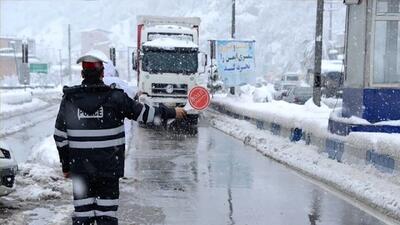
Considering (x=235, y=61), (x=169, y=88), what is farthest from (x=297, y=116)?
(x=235, y=61)

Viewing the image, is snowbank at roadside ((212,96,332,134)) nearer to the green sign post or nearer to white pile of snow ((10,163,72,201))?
white pile of snow ((10,163,72,201))

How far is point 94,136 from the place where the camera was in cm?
491

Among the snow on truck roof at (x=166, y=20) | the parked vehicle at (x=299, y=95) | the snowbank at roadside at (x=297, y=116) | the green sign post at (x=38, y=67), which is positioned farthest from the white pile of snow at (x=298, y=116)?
the green sign post at (x=38, y=67)

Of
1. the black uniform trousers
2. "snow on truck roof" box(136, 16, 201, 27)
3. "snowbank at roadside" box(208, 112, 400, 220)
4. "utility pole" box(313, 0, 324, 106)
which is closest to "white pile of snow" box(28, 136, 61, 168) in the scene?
"snowbank at roadside" box(208, 112, 400, 220)

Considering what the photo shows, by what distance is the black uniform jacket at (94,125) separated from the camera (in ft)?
16.1

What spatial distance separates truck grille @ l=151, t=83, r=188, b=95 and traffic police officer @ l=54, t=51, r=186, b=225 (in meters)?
18.3

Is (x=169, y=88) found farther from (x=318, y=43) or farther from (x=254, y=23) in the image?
(x=254, y=23)

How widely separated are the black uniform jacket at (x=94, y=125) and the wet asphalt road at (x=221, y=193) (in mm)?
2688

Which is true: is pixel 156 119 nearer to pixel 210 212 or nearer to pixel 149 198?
pixel 210 212

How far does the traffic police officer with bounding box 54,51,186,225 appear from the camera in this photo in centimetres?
492

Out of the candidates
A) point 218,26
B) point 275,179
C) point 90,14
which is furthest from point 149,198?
point 90,14

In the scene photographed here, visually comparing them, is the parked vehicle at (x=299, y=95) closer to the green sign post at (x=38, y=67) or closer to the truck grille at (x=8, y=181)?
the truck grille at (x=8, y=181)

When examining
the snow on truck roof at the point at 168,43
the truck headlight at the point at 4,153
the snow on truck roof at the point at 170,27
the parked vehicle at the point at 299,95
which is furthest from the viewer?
the parked vehicle at the point at 299,95

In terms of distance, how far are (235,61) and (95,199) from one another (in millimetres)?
24841
